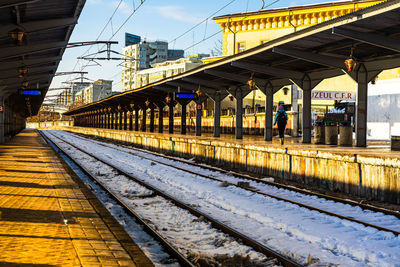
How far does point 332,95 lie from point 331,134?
1899 centimetres

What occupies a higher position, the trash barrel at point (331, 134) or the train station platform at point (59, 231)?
the trash barrel at point (331, 134)

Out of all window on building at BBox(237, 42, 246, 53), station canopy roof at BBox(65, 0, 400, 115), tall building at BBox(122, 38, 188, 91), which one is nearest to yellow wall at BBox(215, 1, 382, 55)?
window on building at BBox(237, 42, 246, 53)

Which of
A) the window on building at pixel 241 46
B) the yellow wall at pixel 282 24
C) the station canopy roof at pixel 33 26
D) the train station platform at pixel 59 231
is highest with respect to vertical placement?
the yellow wall at pixel 282 24

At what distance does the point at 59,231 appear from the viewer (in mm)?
6453

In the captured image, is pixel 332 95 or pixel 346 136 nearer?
pixel 346 136

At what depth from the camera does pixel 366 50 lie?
1375cm

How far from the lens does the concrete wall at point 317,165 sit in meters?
10.1

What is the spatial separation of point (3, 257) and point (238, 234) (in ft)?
11.6

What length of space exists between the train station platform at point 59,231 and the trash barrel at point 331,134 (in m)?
10.7

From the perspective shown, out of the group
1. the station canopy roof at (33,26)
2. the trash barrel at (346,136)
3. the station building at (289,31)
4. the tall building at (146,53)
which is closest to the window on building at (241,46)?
the station building at (289,31)

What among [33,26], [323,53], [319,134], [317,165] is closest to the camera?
[317,165]

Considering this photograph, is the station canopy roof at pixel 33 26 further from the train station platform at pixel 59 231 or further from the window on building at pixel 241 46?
the window on building at pixel 241 46

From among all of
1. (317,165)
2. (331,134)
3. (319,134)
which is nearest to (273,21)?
(319,134)

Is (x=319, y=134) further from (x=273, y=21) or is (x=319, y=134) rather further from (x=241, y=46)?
(x=241, y=46)
